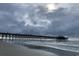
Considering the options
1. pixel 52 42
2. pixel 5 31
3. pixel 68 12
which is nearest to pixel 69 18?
pixel 68 12

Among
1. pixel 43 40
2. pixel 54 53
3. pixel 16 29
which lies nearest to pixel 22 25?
pixel 16 29

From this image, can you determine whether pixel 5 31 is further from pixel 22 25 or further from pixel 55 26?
pixel 55 26

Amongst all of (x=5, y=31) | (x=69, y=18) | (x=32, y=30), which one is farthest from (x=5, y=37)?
(x=69, y=18)

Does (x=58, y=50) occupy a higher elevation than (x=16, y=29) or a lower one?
lower

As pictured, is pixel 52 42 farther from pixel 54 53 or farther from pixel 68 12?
pixel 68 12

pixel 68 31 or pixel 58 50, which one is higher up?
pixel 68 31

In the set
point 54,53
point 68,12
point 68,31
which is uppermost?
point 68,12
